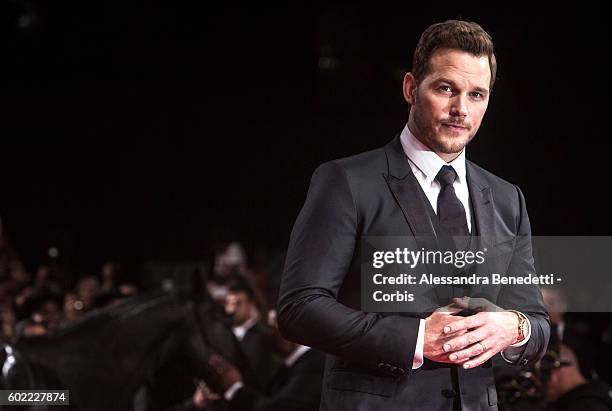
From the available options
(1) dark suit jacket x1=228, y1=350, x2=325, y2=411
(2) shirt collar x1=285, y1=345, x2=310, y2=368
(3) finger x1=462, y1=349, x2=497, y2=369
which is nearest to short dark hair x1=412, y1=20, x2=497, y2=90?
(3) finger x1=462, y1=349, x2=497, y2=369

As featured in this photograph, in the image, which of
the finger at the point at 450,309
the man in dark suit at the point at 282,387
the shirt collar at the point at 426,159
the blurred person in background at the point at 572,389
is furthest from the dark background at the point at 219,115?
the finger at the point at 450,309

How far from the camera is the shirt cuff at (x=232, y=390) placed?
185 inches

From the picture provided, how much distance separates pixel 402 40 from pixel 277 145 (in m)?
2.44

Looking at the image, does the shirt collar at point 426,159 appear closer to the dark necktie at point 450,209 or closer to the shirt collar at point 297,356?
the dark necktie at point 450,209

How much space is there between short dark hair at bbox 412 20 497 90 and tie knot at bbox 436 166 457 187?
0.66 feet

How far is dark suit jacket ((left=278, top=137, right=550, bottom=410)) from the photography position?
1.63 metres

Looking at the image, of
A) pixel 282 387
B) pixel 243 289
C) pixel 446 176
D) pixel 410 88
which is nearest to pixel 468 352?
pixel 446 176

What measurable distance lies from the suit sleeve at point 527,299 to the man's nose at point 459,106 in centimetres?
32

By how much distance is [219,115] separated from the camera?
11.8 metres

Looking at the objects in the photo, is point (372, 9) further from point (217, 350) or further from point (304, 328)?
point (304, 328)

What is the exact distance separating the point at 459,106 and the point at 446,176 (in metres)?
0.15

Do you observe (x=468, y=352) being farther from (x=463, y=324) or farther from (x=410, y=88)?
(x=410, y=88)

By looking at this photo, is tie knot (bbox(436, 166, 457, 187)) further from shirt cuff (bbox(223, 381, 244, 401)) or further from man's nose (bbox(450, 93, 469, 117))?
shirt cuff (bbox(223, 381, 244, 401))

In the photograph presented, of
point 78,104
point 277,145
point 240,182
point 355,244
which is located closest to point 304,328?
point 355,244
